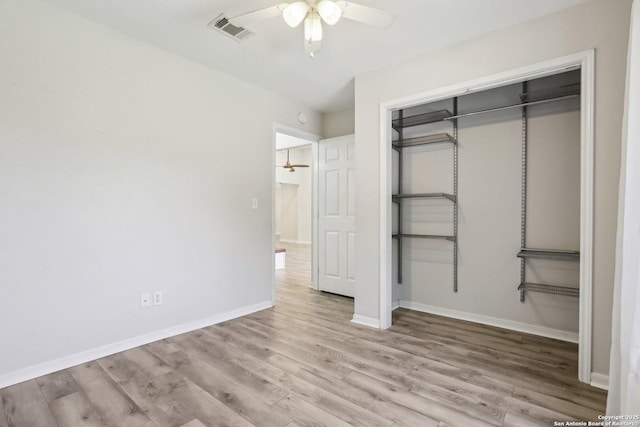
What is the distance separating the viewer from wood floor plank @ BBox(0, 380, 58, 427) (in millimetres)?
1672

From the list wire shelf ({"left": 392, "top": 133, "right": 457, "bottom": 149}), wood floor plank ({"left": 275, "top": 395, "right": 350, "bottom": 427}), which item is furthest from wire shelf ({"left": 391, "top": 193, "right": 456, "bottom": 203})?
wood floor plank ({"left": 275, "top": 395, "right": 350, "bottom": 427})

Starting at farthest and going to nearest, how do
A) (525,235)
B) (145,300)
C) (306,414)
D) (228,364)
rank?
(525,235), (145,300), (228,364), (306,414)

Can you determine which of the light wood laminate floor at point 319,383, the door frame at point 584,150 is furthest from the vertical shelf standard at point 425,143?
the light wood laminate floor at point 319,383

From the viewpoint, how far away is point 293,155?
986 cm

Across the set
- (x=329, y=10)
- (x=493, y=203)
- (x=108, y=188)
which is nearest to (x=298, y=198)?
(x=493, y=203)

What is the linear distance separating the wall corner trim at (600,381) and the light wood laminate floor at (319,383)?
0.18 ft

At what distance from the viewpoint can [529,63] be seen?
2309 millimetres

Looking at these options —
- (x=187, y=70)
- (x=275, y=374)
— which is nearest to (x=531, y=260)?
(x=275, y=374)

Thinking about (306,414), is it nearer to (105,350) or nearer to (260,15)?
(105,350)

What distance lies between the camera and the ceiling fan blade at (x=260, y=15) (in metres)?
1.88

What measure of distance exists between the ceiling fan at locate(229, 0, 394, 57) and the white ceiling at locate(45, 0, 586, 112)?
9.7 inches

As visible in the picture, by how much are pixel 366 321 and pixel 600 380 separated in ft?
5.62

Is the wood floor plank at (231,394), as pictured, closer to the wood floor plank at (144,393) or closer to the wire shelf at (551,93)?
the wood floor plank at (144,393)

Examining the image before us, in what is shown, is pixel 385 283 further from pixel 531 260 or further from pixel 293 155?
pixel 293 155
